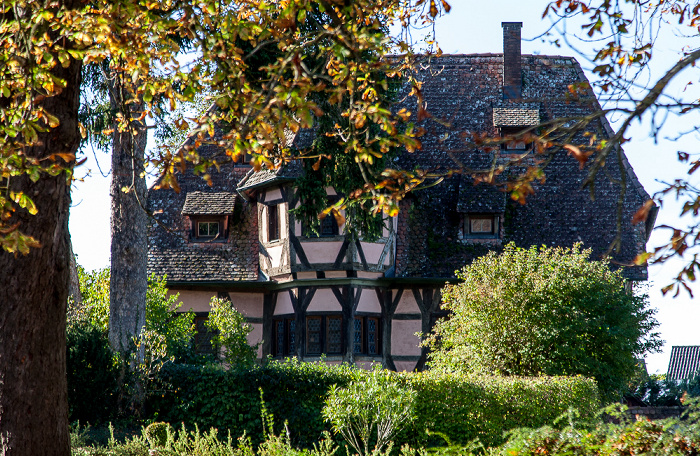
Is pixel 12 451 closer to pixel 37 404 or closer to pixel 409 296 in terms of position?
pixel 37 404

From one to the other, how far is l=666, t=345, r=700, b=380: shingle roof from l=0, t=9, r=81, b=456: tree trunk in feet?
118

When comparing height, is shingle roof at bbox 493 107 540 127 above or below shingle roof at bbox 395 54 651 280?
above

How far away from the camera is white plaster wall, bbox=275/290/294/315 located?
64.4ft

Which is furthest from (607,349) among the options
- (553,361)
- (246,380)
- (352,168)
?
(246,380)

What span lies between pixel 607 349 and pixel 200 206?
1077 centimetres

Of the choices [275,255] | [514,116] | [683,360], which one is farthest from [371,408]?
[683,360]

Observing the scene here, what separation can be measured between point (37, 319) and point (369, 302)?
13.4 metres

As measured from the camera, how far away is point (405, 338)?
64.6 ft

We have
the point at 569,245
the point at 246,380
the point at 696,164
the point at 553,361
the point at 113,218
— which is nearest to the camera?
the point at 696,164

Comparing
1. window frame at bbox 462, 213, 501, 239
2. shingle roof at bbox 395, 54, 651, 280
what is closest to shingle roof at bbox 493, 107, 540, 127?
shingle roof at bbox 395, 54, 651, 280

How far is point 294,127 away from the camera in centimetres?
517

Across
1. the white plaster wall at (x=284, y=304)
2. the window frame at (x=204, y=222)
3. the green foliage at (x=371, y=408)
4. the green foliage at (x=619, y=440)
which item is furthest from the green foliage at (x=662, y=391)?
the green foliage at (x=619, y=440)

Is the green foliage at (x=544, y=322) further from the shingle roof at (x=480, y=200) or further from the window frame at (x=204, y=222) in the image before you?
the window frame at (x=204, y=222)

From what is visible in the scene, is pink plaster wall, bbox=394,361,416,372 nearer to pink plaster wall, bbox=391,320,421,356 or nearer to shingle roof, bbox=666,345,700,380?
pink plaster wall, bbox=391,320,421,356
